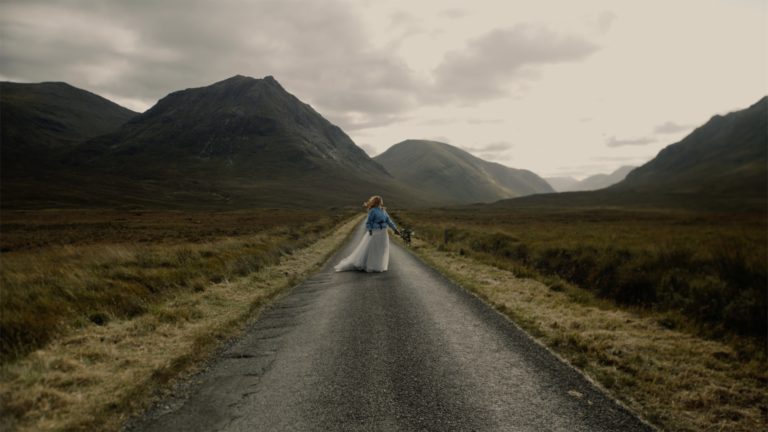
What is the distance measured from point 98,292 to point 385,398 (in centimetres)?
827

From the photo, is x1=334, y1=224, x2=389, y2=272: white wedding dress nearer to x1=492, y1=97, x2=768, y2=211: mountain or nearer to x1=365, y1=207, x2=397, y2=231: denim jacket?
x1=365, y1=207, x2=397, y2=231: denim jacket

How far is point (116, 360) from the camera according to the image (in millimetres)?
6035

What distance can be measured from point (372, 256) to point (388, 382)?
9.58 m

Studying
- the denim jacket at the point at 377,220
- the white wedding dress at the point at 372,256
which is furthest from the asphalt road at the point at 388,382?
the denim jacket at the point at 377,220

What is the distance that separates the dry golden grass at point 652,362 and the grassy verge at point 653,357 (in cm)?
1

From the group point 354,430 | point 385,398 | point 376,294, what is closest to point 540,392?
point 385,398

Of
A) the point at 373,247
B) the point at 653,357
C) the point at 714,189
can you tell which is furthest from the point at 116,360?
the point at 714,189

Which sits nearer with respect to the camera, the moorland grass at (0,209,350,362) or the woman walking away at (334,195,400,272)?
the moorland grass at (0,209,350,362)

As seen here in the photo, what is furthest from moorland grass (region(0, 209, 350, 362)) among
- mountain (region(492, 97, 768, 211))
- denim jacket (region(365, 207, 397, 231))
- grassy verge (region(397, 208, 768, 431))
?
mountain (region(492, 97, 768, 211))

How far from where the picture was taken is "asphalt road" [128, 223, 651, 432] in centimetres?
428

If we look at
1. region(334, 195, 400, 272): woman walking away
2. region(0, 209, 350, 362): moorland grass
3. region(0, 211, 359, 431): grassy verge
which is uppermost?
region(334, 195, 400, 272): woman walking away

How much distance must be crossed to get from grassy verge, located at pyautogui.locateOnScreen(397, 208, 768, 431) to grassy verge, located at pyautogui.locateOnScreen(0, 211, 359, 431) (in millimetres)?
5988

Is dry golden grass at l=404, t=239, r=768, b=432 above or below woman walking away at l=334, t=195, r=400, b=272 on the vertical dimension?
below

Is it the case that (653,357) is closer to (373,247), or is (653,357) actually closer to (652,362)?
(652,362)
